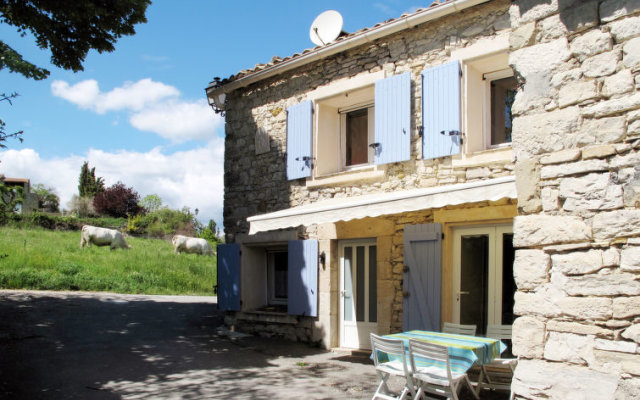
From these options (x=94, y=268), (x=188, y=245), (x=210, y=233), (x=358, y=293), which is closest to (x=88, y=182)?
(x=210, y=233)

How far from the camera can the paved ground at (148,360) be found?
643 centimetres

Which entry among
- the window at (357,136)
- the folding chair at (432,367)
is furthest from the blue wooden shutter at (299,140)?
the folding chair at (432,367)

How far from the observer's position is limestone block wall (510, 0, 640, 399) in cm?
351

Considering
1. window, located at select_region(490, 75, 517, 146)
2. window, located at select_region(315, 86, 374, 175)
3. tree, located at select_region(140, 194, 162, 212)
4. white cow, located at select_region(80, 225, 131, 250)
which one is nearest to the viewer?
window, located at select_region(490, 75, 517, 146)

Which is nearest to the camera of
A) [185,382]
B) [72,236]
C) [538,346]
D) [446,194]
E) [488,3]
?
[538,346]

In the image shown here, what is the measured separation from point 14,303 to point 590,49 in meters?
12.2

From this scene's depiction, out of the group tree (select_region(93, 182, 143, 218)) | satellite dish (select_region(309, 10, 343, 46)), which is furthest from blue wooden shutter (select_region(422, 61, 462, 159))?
tree (select_region(93, 182, 143, 218))

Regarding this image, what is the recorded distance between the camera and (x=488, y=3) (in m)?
7.43

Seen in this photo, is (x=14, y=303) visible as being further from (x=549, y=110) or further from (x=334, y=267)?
(x=549, y=110)

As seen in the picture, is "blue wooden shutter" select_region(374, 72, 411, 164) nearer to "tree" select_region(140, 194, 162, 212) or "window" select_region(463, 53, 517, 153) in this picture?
"window" select_region(463, 53, 517, 153)

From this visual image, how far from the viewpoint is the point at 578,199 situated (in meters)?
3.75

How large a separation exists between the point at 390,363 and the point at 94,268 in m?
13.1

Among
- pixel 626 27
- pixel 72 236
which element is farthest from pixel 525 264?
pixel 72 236

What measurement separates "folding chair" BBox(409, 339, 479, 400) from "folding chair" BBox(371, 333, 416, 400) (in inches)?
3.0
